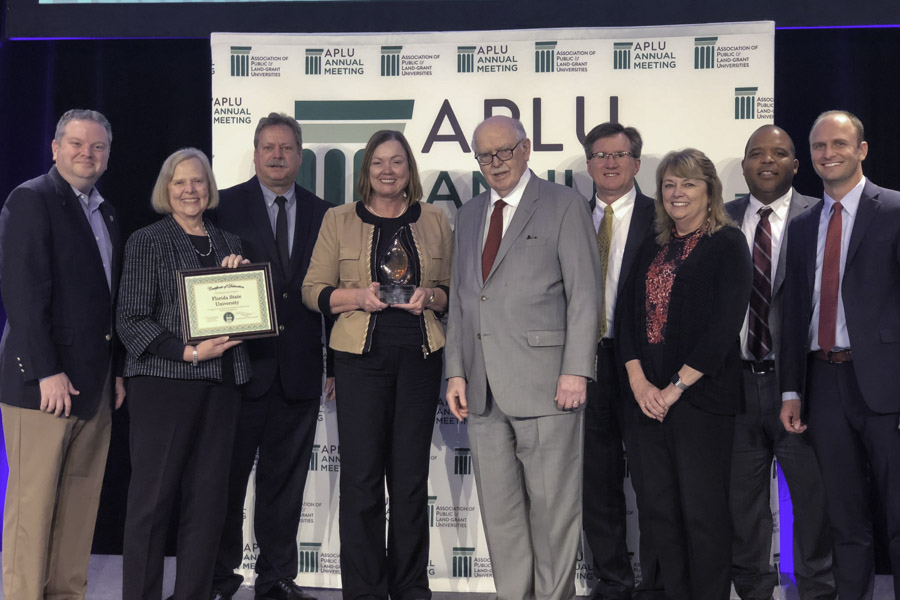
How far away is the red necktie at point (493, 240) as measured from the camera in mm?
2986

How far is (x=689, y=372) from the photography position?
275cm

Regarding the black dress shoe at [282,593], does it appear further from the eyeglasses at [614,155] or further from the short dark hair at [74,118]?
the eyeglasses at [614,155]

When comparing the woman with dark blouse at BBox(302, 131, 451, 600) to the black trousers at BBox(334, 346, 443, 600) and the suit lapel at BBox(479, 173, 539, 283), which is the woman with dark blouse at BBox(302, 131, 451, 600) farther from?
the suit lapel at BBox(479, 173, 539, 283)

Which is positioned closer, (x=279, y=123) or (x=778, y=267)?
(x=778, y=267)

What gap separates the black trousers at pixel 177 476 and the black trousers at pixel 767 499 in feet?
6.51

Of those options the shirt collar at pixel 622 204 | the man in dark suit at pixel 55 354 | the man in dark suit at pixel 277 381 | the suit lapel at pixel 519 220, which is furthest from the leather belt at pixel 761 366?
the man in dark suit at pixel 55 354

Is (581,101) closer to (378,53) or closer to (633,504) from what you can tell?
(378,53)

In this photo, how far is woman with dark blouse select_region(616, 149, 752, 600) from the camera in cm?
276

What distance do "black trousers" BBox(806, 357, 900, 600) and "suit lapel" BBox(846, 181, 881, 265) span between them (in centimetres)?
40

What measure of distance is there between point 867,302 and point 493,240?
4.19 ft

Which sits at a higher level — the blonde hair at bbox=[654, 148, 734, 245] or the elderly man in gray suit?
the blonde hair at bbox=[654, 148, 734, 245]

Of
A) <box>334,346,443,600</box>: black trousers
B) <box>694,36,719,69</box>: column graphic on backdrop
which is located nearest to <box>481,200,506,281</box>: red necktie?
<box>334,346,443,600</box>: black trousers

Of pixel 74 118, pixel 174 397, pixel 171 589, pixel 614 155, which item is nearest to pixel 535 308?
pixel 614 155

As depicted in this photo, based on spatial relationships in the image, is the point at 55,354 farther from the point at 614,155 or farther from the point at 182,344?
the point at 614,155
